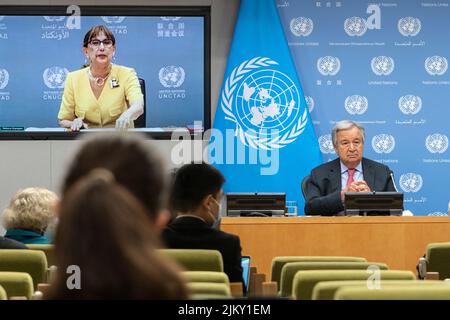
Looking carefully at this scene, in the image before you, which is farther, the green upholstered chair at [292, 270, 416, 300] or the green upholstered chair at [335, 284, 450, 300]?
the green upholstered chair at [292, 270, 416, 300]

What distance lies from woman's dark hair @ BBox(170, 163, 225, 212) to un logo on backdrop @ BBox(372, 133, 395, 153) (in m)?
4.96

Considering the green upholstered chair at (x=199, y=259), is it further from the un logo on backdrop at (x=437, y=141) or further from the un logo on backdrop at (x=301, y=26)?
the un logo on backdrop at (x=437, y=141)

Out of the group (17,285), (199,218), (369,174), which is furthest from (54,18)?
(17,285)

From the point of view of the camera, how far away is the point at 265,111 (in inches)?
372

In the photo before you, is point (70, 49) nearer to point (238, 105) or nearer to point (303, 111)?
point (238, 105)

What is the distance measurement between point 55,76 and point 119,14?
914 millimetres

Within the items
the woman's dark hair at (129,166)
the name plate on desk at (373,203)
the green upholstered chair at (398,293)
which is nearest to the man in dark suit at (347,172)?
the name plate on desk at (373,203)

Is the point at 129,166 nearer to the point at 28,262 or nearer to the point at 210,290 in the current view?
the point at 210,290

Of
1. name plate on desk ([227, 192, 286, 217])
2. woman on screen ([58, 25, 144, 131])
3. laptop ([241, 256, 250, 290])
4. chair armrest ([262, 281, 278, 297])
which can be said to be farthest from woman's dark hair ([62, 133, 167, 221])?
woman on screen ([58, 25, 144, 131])

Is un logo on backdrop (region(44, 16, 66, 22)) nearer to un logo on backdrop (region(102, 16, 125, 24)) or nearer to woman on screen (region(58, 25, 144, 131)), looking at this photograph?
woman on screen (region(58, 25, 144, 131))

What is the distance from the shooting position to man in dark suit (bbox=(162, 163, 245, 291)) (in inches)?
179


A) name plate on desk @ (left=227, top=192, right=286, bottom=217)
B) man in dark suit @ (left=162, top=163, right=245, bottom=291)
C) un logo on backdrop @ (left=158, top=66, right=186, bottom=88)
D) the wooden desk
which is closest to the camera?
man in dark suit @ (left=162, top=163, right=245, bottom=291)

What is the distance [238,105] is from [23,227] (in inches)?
174
